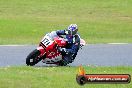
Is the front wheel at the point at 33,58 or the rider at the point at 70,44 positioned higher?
the rider at the point at 70,44

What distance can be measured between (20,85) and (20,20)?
2112 centimetres

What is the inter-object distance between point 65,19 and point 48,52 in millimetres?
16915

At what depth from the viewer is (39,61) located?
15336 millimetres

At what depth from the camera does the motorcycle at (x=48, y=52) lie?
15.2 meters

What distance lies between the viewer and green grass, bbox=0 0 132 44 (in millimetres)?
25812

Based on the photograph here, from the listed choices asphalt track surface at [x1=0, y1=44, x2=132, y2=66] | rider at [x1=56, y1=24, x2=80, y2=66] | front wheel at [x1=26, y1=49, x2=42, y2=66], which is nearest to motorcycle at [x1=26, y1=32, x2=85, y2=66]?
front wheel at [x1=26, y1=49, x2=42, y2=66]

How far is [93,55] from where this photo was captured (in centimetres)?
1836

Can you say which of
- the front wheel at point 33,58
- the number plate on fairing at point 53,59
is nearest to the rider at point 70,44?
the number plate on fairing at point 53,59

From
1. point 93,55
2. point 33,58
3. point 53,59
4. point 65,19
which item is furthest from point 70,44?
point 65,19

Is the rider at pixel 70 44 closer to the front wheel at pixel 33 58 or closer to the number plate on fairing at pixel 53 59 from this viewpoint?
the number plate on fairing at pixel 53 59

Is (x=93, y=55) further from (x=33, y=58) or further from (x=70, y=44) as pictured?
(x=33, y=58)

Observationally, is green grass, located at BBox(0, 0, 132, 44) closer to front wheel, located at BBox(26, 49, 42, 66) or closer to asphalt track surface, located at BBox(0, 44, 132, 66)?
asphalt track surface, located at BBox(0, 44, 132, 66)

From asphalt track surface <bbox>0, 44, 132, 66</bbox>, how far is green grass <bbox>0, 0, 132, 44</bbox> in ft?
7.67

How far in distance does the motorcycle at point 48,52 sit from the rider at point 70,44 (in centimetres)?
13
